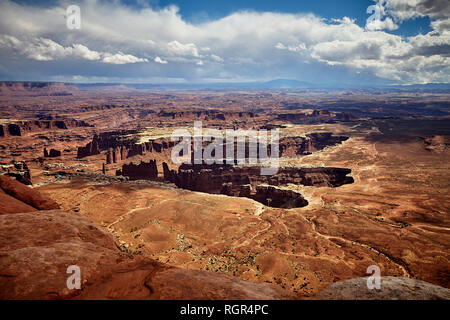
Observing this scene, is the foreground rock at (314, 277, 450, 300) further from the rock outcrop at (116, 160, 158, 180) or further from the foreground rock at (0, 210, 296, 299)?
the rock outcrop at (116, 160, 158, 180)

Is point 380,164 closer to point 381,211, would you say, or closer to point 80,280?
point 381,211

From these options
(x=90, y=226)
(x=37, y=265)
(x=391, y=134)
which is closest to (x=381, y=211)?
(x=90, y=226)

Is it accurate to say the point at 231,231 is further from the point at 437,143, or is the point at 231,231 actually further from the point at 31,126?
the point at 31,126

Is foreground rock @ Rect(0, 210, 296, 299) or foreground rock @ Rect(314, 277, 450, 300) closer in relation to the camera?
foreground rock @ Rect(0, 210, 296, 299)

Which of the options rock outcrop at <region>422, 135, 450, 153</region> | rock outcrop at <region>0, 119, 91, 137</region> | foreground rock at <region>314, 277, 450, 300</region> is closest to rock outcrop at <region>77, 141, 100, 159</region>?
A: rock outcrop at <region>0, 119, 91, 137</region>

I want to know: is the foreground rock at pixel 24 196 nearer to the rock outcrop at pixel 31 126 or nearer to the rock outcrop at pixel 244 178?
the rock outcrop at pixel 244 178
